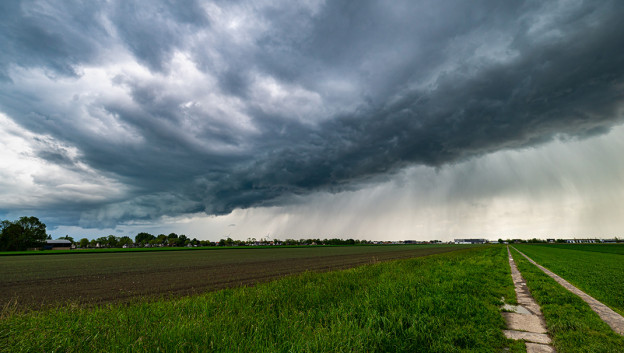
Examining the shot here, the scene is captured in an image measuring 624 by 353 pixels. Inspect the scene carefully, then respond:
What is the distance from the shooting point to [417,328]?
710cm

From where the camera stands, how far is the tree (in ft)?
376

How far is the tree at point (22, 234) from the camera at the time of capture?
115 metres

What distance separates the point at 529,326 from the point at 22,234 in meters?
178

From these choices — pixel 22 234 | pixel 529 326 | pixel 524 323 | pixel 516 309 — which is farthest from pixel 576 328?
pixel 22 234

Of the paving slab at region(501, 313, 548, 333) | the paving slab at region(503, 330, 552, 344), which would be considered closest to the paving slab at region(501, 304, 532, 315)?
the paving slab at region(501, 313, 548, 333)

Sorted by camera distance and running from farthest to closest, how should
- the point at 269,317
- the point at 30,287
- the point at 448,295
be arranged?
the point at 30,287 → the point at 448,295 → the point at 269,317

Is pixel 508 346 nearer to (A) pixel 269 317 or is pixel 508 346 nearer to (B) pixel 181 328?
(A) pixel 269 317

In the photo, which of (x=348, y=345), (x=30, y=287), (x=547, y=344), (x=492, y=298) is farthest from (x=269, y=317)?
(x=30, y=287)

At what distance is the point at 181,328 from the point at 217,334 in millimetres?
937

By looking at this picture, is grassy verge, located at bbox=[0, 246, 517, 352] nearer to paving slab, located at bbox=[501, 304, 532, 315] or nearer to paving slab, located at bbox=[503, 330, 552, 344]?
paving slab, located at bbox=[503, 330, 552, 344]

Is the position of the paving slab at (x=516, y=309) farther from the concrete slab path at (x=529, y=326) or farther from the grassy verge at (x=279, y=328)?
the grassy verge at (x=279, y=328)

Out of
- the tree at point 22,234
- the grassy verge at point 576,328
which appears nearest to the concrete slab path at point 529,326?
the grassy verge at point 576,328

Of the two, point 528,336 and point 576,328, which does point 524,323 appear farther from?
point 528,336

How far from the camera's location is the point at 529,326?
8.49m
